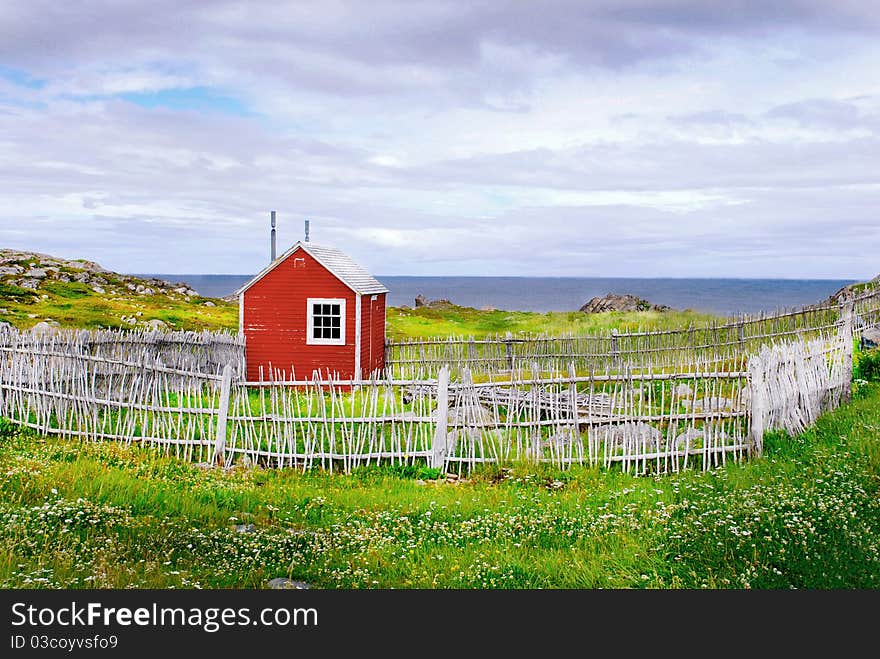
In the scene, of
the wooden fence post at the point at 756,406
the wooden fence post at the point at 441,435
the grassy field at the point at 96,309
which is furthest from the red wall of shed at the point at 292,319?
the grassy field at the point at 96,309

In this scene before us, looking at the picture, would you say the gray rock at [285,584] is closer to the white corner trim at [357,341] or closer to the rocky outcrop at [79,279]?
the white corner trim at [357,341]

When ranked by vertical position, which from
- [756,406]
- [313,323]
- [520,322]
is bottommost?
[756,406]

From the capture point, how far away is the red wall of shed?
21.3 metres

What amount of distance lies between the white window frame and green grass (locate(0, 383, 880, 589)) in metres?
9.74

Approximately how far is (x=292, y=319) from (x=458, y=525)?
13.9 m

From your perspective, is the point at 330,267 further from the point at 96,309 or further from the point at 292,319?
the point at 96,309

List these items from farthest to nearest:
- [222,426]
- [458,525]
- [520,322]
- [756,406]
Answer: [520,322] → [222,426] → [756,406] → [458,525]

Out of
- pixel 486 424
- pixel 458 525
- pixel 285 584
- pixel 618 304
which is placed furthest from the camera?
pixel 618 304

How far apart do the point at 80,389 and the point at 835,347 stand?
1410 centimetres

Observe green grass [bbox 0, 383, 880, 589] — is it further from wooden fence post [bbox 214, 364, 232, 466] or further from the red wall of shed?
the red wall of shed

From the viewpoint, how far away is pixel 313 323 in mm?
21500

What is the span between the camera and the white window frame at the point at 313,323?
70.0 ft

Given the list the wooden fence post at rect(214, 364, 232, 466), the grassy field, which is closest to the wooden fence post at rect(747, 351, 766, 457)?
the wooden fence post at rect(214, 364, 232, 466)

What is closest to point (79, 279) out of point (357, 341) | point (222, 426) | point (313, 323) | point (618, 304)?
point (618, 304)
